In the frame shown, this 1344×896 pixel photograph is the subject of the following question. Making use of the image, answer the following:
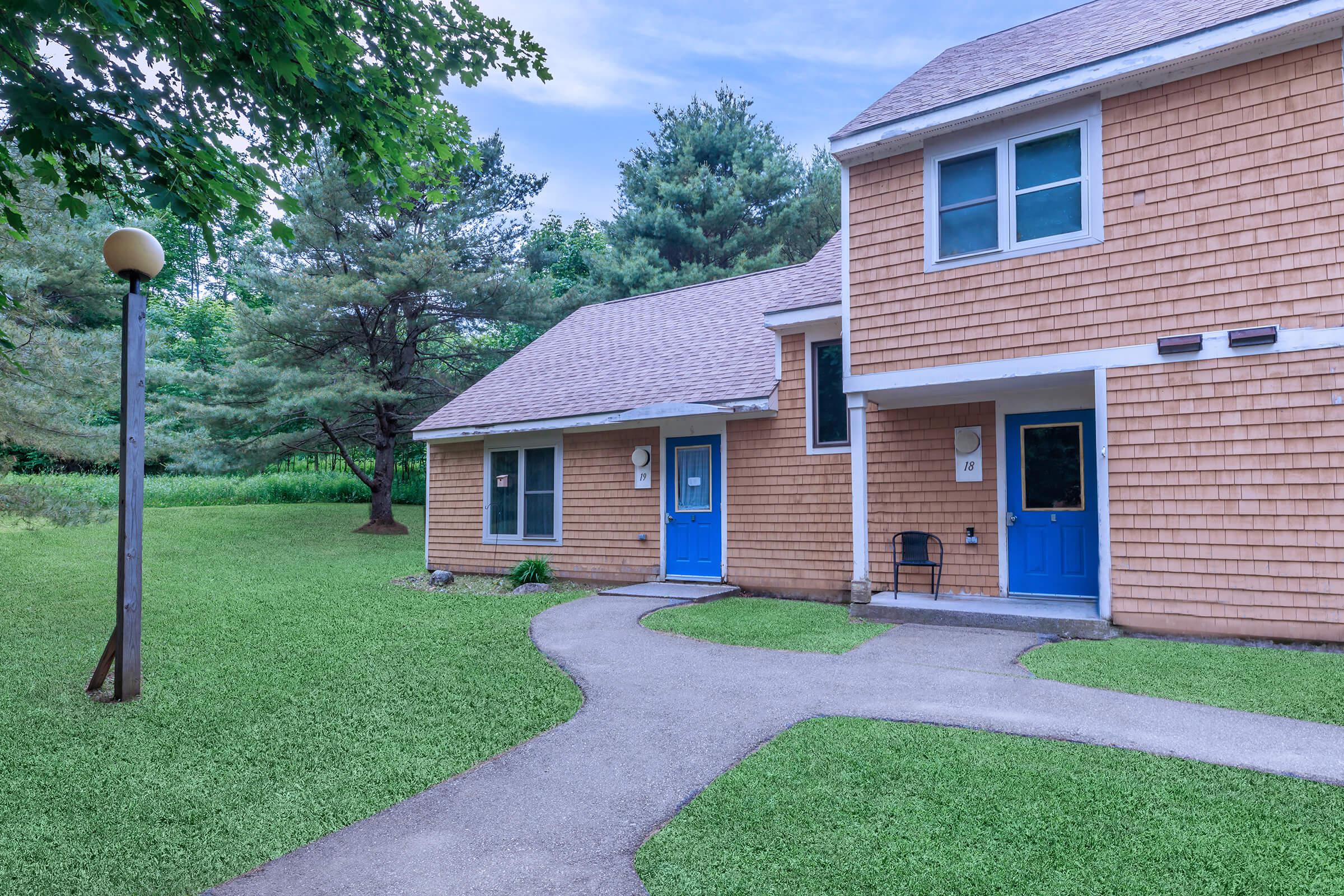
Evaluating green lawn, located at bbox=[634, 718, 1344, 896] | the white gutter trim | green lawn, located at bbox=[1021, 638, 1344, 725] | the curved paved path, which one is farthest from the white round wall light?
green lawn, located at bbox=[634, 718, 1344, 896]

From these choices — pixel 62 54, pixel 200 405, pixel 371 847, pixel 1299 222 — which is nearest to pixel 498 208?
pixel 200 405

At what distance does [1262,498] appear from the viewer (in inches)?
230

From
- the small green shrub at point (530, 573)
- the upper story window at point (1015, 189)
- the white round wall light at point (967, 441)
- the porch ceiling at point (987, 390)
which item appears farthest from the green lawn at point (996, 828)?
the small green shrub at point (530, 573)

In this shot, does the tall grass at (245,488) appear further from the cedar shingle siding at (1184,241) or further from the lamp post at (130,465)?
the cedar shingle siding at (1184,241)

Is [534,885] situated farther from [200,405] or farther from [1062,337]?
[200,405]

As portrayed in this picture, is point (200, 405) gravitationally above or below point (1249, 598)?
above

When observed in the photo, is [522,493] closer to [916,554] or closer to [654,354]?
[654,354]

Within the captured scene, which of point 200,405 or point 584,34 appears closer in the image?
point 584,34

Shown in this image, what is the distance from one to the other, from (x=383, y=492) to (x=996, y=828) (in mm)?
17776

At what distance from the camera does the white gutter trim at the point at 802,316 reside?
8.59m

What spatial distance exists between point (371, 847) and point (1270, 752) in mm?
4043

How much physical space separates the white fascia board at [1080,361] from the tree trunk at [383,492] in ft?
46.4

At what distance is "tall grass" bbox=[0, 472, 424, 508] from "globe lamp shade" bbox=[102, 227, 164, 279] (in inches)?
693

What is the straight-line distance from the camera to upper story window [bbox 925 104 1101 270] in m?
6.63
